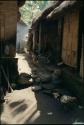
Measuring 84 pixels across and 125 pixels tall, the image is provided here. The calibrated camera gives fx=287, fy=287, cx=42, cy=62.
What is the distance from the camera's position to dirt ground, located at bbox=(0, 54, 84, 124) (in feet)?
25.7

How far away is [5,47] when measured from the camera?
11.7 m

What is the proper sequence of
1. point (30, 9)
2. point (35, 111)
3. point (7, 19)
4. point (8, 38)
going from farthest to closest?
point (30, 9)
point (8, 38)
point (7, 19)
point (35, 111)

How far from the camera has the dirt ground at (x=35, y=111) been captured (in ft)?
25.7

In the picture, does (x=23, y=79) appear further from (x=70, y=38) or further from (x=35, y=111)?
(x=35, y=111)

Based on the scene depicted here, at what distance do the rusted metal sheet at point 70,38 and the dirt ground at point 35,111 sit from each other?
211 cm

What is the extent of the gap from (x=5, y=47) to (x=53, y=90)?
2.76 m

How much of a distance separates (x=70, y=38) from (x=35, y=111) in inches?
170

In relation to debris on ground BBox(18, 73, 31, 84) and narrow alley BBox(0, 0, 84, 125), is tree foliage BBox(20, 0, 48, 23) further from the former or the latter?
debris on ground BBox(18, 73, 31, 84)

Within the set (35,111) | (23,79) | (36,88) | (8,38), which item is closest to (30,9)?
(8,38)

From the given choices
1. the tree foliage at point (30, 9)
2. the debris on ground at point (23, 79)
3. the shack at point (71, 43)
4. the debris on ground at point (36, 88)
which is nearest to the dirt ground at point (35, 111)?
the debris on ground at point (36, 88)

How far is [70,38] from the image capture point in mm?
11836

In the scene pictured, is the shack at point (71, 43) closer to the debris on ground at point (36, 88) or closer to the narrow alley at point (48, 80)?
the narrow alley at point (48, 80)

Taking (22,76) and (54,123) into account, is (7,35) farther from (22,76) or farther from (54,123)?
(54,123)

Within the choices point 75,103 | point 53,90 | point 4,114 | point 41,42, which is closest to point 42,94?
point 53,90
